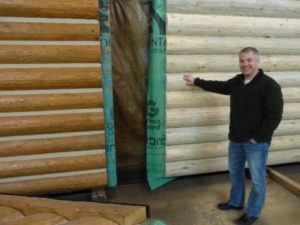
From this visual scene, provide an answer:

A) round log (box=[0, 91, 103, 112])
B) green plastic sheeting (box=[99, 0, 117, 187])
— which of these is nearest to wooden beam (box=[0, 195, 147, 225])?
green plastic sheeting (box=[99, 0, 117, 187])

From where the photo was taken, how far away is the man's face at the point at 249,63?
273 cm

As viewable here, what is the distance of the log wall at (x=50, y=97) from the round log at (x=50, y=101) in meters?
0.01

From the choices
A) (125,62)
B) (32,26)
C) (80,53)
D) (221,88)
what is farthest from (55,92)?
(221,88)

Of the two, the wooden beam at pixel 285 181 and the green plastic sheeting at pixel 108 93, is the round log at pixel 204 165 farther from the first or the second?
the green plastic sheeting at pixel 108 93

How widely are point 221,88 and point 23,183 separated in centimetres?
266

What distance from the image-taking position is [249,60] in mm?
2732

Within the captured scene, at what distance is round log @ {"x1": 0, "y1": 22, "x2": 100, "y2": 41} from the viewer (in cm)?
289

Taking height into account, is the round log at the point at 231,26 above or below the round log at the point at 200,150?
above

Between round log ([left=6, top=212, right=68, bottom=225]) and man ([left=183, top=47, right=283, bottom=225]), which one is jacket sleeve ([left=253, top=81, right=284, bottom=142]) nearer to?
man ([left=183, top=47, right=283, bottom=225])

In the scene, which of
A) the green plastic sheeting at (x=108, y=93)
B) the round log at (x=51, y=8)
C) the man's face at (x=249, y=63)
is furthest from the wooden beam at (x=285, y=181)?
the round log at (x=51, y=8)

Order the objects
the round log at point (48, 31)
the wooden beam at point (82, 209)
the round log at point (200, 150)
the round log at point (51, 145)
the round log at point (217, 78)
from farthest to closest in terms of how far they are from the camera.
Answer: the round log at point (200, 150), the round log at point (217, 78), the round log at point (51, 145), the round log at point (48, 31), the wooden beam at point (82, 209)

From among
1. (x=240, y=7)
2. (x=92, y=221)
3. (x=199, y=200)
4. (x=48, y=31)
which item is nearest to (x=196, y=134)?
(x=199, y=200)

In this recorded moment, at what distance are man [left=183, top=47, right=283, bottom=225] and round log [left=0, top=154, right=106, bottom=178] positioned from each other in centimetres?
167

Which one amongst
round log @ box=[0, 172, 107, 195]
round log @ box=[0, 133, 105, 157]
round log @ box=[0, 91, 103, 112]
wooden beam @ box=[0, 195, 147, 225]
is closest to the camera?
wooden beam @ box=[0, 195, 147, 225]
